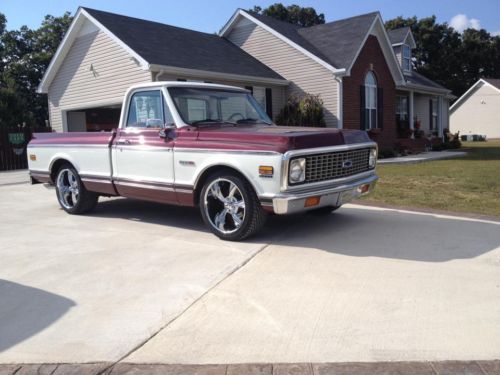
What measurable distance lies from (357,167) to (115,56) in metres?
12.9

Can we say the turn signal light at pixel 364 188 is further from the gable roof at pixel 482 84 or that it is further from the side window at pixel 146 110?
the gable roof at pixel 482 84

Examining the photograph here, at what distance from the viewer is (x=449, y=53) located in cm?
5788

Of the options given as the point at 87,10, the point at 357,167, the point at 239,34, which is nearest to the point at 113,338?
the point at 357,167

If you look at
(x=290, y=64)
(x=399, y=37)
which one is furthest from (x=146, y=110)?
(x=399, y=37)

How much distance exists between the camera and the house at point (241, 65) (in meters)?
16.7

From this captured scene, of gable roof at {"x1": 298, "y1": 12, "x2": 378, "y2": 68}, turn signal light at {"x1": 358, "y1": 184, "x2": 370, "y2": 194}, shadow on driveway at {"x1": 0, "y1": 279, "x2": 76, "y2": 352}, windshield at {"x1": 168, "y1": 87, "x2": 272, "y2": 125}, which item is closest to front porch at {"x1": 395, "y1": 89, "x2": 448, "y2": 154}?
gable roof at {"x1": 298, "y1": 12, "x2": 378, "y2": 68}

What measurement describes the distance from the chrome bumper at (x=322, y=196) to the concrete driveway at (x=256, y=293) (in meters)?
0.47

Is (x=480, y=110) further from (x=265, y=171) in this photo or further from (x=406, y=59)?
(x=265, y=171)

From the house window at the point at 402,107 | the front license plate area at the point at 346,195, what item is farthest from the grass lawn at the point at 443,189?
the house window at the point at 402,107

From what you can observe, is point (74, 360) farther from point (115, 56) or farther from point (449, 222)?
point (115, 56)

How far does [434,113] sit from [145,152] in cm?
2572

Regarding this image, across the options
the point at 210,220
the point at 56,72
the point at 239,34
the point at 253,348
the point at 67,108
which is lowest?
the point at 253,348

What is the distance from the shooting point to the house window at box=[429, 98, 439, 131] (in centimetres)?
2841

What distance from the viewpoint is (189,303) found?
157 inches
